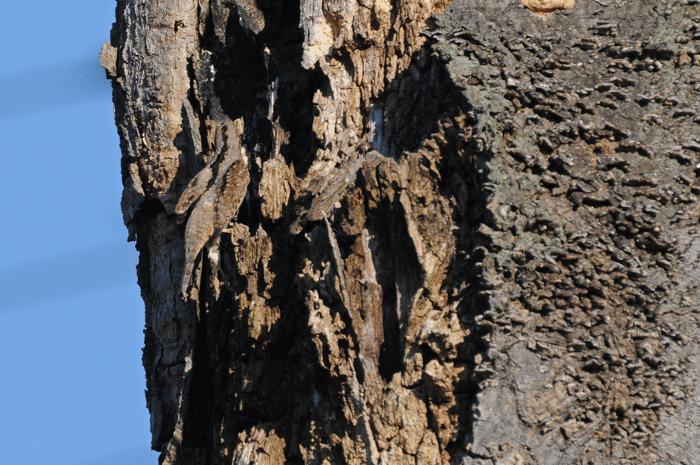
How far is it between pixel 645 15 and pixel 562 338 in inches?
43.7

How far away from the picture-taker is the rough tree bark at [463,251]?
1.94 metres

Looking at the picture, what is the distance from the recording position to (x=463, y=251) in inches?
82.3

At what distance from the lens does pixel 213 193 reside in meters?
2.86

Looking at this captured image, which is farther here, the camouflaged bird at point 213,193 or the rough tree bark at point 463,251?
the camouflaged bird at point 213,193

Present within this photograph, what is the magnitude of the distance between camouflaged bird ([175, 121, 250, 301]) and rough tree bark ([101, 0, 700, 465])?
123 millimetres

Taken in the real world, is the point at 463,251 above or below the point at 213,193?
below

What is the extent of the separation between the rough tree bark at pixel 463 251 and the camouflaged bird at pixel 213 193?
0.12 metres

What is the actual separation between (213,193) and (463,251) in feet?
3.91

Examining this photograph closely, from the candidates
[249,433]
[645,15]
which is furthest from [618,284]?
[249,433]

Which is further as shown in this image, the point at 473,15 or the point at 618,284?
the point at 473,15

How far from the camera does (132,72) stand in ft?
9.73

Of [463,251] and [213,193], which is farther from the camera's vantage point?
[213,193]

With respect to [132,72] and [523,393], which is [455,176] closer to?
[523,393]

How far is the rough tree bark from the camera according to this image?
6.36 ft
